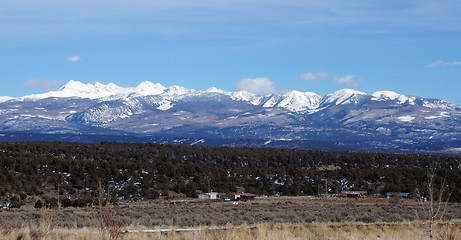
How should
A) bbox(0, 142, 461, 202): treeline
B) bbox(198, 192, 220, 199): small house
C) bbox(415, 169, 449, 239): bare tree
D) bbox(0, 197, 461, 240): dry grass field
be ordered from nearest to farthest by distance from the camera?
bbox(0, 197, 461, 240): dry grass field, bbox(415, 169, 449, 239): bare tree, bbox(198, 192, 220, 199): small house, bbox(0, 142, 461, 202): treeline

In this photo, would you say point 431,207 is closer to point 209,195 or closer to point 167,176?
point 209,195

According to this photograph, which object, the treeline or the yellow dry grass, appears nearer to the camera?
the yellow dry grass

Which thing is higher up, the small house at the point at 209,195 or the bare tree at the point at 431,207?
the bare tree at the point at 431,207

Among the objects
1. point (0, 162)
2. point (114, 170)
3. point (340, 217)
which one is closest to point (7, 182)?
point (0, 162)

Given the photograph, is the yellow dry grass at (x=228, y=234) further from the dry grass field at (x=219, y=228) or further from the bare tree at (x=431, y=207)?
the bare tree at (x=431, y=207)

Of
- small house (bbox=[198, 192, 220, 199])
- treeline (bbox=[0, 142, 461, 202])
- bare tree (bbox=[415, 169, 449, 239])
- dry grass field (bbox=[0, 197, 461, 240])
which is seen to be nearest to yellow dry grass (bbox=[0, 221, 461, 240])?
dry grass field (bbox=[0, 197, 461, 240])

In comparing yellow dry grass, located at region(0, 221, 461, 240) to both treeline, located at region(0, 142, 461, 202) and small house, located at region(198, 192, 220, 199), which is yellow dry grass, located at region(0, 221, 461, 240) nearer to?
treeline, located at region(0, 142, 461, 202)

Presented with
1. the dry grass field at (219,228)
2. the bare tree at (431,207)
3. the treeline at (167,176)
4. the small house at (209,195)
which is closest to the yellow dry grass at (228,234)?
the dry grass field at (219,228)

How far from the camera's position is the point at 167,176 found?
79.2 m

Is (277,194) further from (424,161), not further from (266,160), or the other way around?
(424,161)

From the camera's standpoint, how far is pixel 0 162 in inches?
2837

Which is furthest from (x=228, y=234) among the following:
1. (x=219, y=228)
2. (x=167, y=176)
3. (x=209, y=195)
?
(x=167, y=176)

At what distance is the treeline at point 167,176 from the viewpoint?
2709 inches

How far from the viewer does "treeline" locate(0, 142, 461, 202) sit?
68812 millimetres
